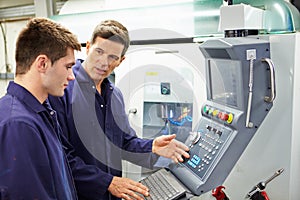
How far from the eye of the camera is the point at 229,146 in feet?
3.78

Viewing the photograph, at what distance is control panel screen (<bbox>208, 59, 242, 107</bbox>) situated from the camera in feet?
3.96

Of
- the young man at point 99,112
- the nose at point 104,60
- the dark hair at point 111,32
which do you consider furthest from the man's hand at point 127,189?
the dark hair at point 111,32

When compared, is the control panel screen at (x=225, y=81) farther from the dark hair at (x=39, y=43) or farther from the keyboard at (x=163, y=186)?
the dark hair at (x=39, y=43)

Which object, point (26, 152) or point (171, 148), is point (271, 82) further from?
point (26, 152)

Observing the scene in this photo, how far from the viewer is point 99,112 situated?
150cm

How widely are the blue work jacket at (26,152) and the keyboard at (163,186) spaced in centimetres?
36

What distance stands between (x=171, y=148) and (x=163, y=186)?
0.66 feet

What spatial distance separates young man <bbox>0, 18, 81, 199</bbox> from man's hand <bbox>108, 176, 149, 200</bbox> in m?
0.22

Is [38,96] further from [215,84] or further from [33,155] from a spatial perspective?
[215,84]

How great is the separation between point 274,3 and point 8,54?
3.31 meters

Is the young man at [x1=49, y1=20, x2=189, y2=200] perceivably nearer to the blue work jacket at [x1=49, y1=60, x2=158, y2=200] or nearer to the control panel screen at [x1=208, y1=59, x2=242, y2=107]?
the blue work jacket at [x1=49, y1=60, x2=158, y2=200]

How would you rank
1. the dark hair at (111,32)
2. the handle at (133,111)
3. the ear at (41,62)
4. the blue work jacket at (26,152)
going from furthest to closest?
the handle at (133,111), the dark hair at (111,32), the ear at (41,62), the blue work jacket at (26,152)

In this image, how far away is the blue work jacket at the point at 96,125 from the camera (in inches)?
56.1

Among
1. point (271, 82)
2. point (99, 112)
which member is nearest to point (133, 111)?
point (99, 112)
